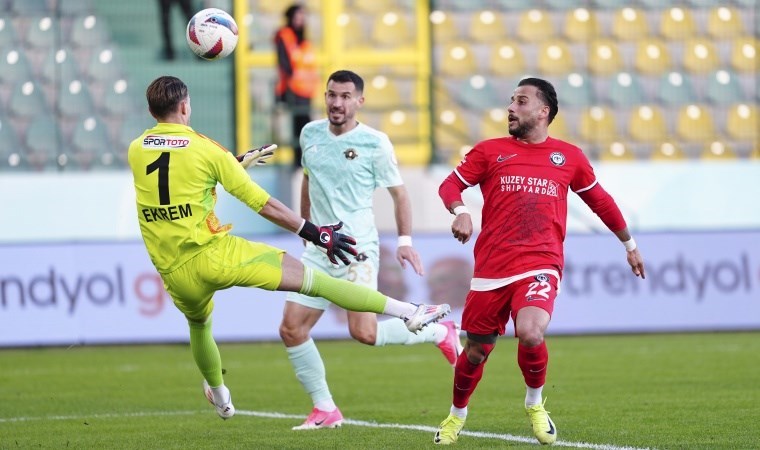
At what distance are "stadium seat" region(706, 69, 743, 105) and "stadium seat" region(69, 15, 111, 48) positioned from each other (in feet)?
29.0

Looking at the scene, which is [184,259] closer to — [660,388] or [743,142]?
[660,388]

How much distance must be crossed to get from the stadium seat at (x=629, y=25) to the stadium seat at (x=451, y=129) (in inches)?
107

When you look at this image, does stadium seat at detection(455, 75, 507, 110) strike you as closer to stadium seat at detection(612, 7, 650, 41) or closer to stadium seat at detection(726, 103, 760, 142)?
stadium seat at detection(612, 7, 650, 41)

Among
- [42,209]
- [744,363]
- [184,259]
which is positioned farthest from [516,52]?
[184,259]

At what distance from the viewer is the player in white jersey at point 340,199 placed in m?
8.76

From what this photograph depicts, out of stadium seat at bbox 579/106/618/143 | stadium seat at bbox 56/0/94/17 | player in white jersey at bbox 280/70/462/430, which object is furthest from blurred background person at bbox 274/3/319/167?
player in white jersey at bbox 280/70/462/430

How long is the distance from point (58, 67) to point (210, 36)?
11.8 metres

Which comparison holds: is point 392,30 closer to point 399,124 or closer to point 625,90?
point 399,124

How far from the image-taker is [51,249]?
15.8 metres

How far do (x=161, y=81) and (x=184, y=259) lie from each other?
3.16ft

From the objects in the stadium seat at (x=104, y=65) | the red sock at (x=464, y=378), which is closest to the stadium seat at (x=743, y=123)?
the stadium seat at (x=104, y=65)

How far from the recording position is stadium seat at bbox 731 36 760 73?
67.6 feet

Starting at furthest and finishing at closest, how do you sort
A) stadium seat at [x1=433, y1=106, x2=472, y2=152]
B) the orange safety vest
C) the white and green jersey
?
stadium seat at [x1=433, y1=106, x2=472, y2=152] < the orange safety vest < the white and green jersey

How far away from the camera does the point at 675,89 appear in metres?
20.6
